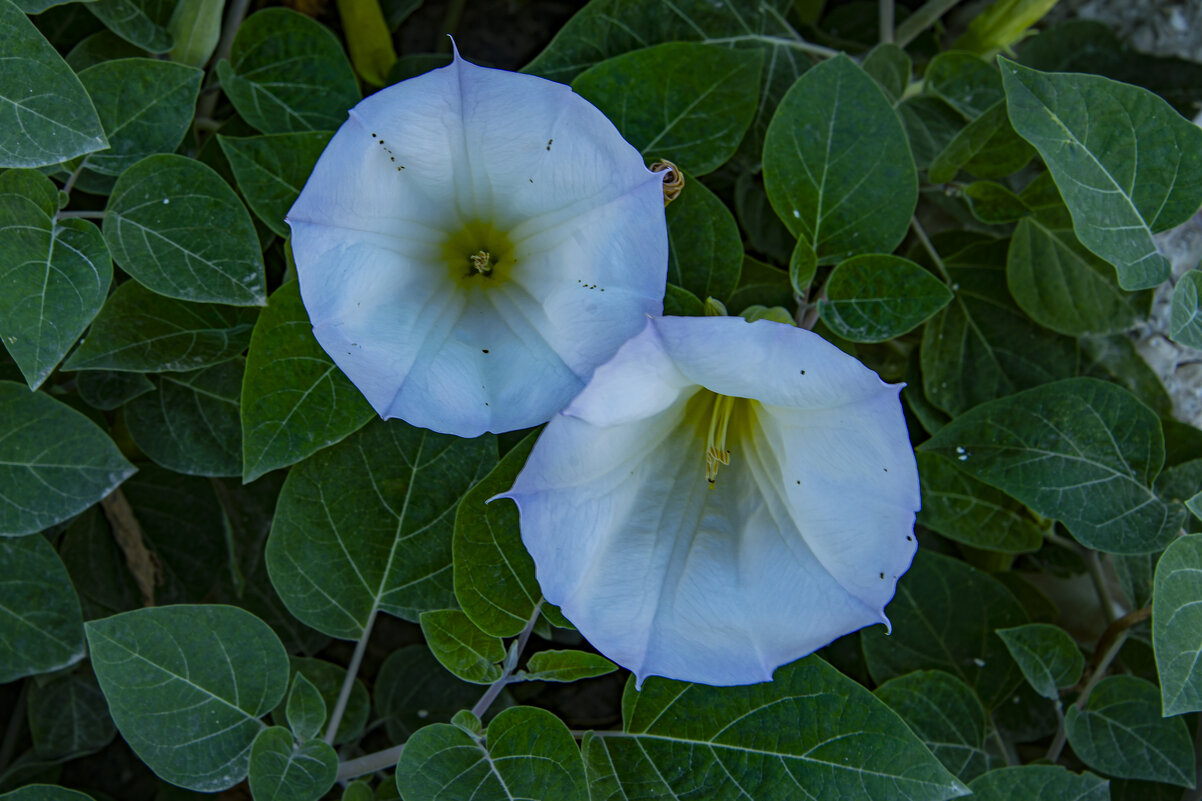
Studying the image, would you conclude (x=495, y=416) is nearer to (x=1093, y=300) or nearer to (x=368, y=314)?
(x=368, y=314)

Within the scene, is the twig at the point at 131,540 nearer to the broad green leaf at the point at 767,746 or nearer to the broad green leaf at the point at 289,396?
the broad green leaf at the point at 289,396

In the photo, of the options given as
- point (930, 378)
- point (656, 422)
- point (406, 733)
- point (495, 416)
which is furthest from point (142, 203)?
point (930, 378)

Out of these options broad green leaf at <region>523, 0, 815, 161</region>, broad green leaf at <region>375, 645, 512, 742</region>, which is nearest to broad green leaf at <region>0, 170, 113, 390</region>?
broad green leaf at <region>523, 0, 815, 161</region>

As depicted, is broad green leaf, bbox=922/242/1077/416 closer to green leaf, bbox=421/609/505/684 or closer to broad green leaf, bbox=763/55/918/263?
broad green leaf, bbox=763/55/918/263

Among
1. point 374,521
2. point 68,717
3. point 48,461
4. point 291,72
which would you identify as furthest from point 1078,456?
point 68,717

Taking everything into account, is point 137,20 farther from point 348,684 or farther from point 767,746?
point 767,746
